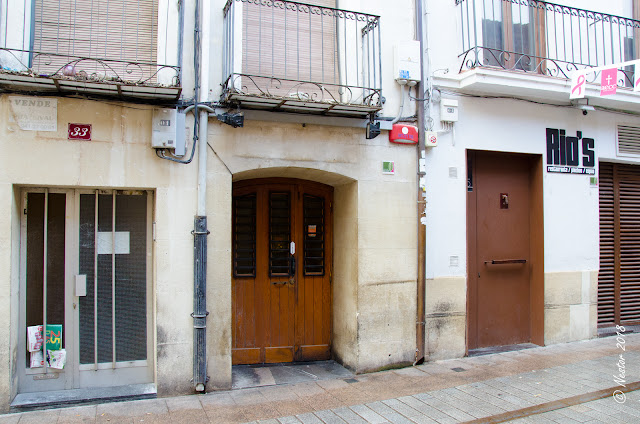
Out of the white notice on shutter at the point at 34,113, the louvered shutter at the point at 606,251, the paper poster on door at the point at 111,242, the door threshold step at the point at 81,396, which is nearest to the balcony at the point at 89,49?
the white notice on shutter at the point at 34,113

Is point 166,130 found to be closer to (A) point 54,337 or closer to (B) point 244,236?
(B) point 244,236

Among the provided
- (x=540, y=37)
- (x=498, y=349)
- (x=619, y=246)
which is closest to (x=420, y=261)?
(x=498, y=349)

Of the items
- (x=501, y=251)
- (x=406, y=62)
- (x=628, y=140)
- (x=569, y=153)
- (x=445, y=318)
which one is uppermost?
(x=406, y=62)

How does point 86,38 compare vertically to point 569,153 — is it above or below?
above

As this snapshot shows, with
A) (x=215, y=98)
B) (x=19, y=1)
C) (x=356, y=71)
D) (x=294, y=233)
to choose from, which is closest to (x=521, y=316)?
(x=294, y=233)

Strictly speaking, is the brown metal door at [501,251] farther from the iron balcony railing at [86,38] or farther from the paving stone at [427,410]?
the iron balcony railing at [86,38]

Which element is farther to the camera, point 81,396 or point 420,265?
point 420,265

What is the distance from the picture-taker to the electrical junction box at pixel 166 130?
5.39 m

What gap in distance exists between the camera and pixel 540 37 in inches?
308

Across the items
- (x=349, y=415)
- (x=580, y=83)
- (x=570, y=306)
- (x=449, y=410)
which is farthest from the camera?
(x=570, y=306)

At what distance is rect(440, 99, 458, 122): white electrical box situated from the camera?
22.5 feet

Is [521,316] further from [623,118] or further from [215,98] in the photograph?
[215,98]

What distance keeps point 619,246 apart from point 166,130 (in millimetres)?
7465

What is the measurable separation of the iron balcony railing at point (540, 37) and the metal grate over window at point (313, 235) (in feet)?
9.41
